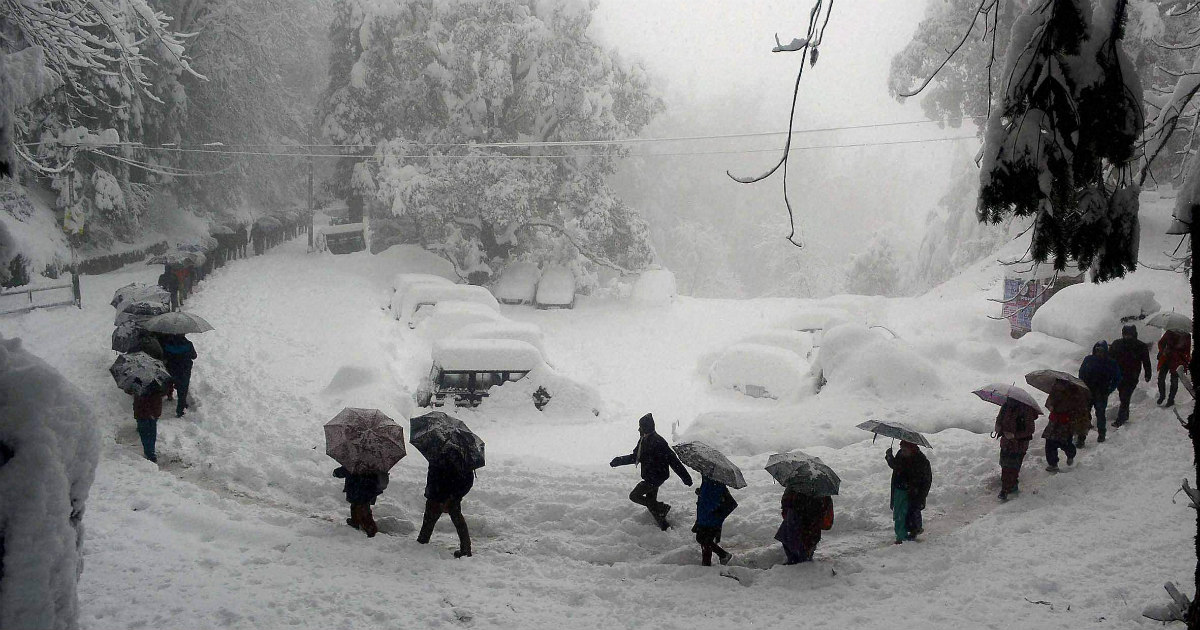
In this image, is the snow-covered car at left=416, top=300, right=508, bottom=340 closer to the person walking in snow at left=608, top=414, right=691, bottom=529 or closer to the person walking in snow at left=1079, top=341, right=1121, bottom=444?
the person walking in snow at left=608, top=414, right=691, bottom=529

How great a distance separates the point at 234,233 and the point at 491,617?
28.6 m

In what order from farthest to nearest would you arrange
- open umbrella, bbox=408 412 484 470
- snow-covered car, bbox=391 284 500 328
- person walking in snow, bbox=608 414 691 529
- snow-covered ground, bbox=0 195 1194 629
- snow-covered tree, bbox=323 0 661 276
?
snow-covered tree, bbox=323 0 661 276 → snow-covered car, bbox=391 284 500 328 → person walking in snow, bbox=608 414 691 529 → open umbrella, bbox=408 412 484 470 → snow-covered ground, bbox=0 195 1194 629

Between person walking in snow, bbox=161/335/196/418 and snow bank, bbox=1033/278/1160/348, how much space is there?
15993 millimetres

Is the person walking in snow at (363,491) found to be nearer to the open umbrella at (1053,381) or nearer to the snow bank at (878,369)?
the open umbrella at (1053,381)

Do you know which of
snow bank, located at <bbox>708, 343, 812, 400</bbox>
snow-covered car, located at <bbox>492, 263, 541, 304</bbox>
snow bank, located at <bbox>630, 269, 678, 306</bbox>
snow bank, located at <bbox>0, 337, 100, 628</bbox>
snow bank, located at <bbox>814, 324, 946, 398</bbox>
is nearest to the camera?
snow bank, located at <bbox>0, 337, 100, 628</bbox>

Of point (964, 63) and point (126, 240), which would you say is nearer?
point (964, 63)

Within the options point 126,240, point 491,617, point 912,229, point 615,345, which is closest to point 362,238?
point 126,240

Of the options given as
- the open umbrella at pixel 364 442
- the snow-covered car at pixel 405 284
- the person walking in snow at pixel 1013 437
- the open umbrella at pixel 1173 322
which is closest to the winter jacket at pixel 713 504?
the open umbrella at pixel 364 442

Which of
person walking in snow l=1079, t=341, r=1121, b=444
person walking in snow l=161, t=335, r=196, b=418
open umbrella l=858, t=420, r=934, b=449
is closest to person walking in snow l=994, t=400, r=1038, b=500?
open umbrella l=858, t=420, r=934, b=449

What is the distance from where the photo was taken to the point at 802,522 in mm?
7102

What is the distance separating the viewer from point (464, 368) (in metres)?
14.0

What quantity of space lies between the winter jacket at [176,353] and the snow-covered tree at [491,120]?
52.4 feet

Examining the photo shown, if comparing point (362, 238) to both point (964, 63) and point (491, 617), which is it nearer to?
point (964, 63)

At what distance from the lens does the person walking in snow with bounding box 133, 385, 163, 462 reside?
345 inches
